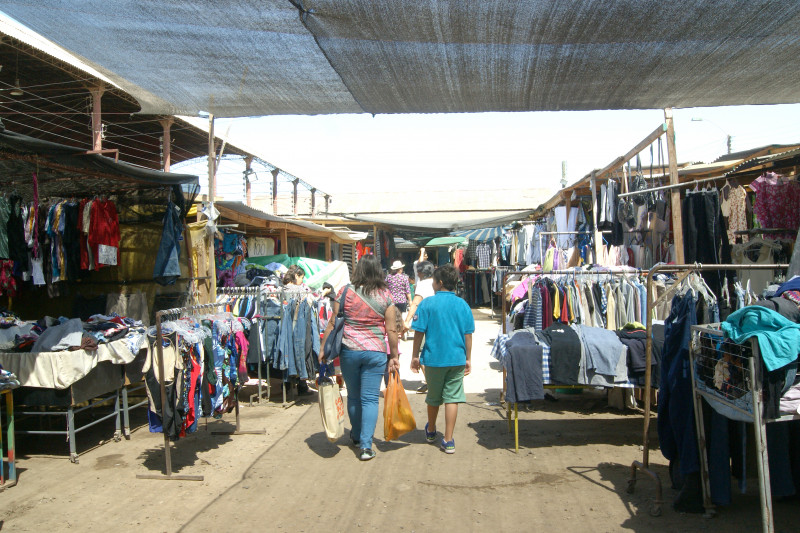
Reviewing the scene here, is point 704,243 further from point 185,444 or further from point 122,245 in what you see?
point 122,245

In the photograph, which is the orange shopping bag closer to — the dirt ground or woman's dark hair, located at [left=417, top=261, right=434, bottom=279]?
the dirt ground

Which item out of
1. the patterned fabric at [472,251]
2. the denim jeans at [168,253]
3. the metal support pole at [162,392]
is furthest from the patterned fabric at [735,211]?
the patterned fabric at [472,251]

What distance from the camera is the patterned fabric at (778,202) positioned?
5438 mm

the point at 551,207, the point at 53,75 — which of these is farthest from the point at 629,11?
the point at 53,75

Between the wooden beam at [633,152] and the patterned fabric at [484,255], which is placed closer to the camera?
the wooden beam at [633,152]

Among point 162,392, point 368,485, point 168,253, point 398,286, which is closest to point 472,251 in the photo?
point 398,286

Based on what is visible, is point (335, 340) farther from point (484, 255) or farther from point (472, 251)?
point (472, 251)

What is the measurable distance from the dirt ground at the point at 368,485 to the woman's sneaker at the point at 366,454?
0.17 ft

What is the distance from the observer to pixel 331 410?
16.6ft

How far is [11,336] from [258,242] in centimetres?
708

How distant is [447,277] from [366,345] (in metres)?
1.04

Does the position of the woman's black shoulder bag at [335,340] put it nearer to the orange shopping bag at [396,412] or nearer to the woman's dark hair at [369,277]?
the woman's dark hair at [369,277]

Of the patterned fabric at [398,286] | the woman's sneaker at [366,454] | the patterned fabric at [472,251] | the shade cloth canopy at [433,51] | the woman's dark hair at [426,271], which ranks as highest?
the shade cloth canopy at [433,51]

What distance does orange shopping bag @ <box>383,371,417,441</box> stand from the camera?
5141 mm
